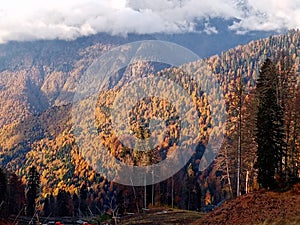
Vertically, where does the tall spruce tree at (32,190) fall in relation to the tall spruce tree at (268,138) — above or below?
below

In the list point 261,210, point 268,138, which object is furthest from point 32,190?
point 261,210

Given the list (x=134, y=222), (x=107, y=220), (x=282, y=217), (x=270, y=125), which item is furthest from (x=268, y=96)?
(x=107, y=220)

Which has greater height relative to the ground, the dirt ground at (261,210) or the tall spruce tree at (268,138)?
the tall spruce tree at (268,138)

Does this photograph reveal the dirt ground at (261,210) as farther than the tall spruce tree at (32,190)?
No

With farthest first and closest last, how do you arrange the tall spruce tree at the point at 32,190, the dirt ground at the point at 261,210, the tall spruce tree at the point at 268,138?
the tall spruce tree at the point at 32,190 → the tall spruce tree at the point at 268,138 → the dirt ground at the point at 261,210

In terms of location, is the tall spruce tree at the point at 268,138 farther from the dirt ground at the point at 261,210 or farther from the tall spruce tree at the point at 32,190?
the tall spruce tree at the point at 32,190

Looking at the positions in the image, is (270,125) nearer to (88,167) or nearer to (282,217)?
(282,217)

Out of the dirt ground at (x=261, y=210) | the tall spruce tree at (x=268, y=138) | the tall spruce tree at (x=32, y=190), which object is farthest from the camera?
the tall spruce tree at (x=32, y=190)

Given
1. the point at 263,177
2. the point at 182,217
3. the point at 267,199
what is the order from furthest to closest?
the point at 182,217
the point at 263,177
the point at 267,199

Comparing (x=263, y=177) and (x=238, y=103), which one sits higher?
(x=238, y=103)

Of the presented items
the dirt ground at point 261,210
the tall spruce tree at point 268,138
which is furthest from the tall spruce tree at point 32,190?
the tall spruce tree at point 268,138

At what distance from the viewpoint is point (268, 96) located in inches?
1863

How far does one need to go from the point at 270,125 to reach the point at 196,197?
5159 cm

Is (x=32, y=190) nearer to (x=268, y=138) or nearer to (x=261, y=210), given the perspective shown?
(x=268, y=138)
